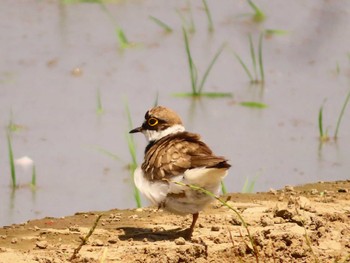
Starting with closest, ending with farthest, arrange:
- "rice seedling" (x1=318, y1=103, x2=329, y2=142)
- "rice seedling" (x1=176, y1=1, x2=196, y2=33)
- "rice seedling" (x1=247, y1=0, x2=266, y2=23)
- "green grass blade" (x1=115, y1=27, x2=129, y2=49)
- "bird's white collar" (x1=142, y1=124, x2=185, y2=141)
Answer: "bird's white collar" (x1=142, y1=124, x2=185, y2=141)
"rice seedling" (x1=318, y1=103, x2=329, y2=142)
"green grass blade" (x1=115, y1=27, x2=129, y2=49)
"rice seedling" (x1=176, y1=1, x2=196, y2=33)
"rice seedling" (x1=247, y1=0, x2=266, y2=23)

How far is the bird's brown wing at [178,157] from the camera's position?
8.66 m

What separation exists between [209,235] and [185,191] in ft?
1.23

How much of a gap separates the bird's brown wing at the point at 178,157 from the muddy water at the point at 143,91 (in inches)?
59.5

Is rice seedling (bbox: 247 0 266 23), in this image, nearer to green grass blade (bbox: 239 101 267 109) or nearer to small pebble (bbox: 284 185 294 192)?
green grass blade (bbox: 239 101 267 109)

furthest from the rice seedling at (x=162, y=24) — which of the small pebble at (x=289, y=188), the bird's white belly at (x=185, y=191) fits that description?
the bird's white belly at (x=185, y=191)

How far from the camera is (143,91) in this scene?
1253 centimetres

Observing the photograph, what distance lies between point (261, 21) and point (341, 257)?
6.23 metres

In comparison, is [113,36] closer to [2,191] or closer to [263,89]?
[263,89]

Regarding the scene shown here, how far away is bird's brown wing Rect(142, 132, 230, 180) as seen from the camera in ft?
28.4

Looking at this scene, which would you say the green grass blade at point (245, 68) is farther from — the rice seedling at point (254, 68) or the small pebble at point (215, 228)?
the small pebble at point (215, 228)

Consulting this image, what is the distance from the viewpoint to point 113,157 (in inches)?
446

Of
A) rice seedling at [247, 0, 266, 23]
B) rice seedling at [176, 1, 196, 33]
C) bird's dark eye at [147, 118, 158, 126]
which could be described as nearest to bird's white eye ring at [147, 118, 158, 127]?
bird's dark eye at [147, 118, 158, 126]

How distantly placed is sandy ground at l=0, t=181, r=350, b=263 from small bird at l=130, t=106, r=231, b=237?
0.73 feet

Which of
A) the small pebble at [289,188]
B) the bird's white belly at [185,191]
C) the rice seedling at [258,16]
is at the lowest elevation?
the small pebble at [289,188]
